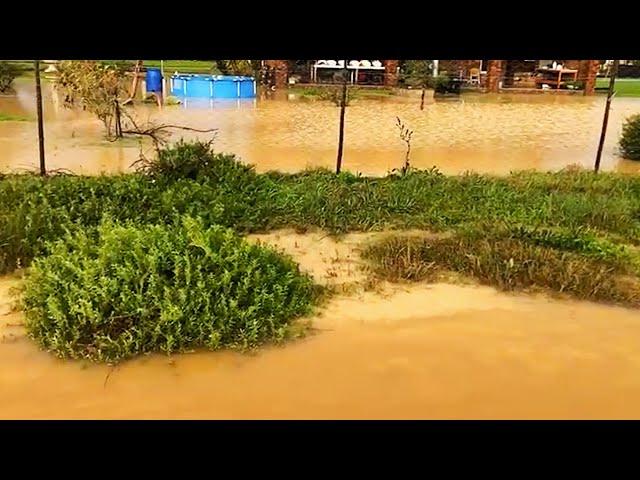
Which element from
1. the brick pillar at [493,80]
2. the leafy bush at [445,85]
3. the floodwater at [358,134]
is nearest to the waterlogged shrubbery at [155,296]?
the floodwater at [358,134]

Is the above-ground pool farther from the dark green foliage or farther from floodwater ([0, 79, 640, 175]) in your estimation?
the dark green foliage

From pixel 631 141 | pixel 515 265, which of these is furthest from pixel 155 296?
pixel 631 141

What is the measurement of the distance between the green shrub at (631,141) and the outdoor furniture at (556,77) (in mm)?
10822

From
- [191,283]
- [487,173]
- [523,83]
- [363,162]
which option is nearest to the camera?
[191,283]

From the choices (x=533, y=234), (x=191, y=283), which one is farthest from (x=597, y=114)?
(x=191, y=283)

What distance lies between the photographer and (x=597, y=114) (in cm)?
1673

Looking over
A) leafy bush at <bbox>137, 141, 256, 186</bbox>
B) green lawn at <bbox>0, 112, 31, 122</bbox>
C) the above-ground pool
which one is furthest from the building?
leafy bush at <bbox>137, 141, 256, 186</bbox>

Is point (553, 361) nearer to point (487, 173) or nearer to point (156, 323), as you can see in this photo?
point (156, 323)

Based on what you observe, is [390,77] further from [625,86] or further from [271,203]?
[271,203]

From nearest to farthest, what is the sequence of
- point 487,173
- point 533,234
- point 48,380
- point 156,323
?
point 48,380 < point 156,323 < point 533,234 < point 487,173

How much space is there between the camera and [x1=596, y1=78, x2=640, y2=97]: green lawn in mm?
21263

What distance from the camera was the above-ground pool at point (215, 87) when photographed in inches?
720

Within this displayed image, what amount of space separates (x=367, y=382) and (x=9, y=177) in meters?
5.63

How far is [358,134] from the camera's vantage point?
1260cm
